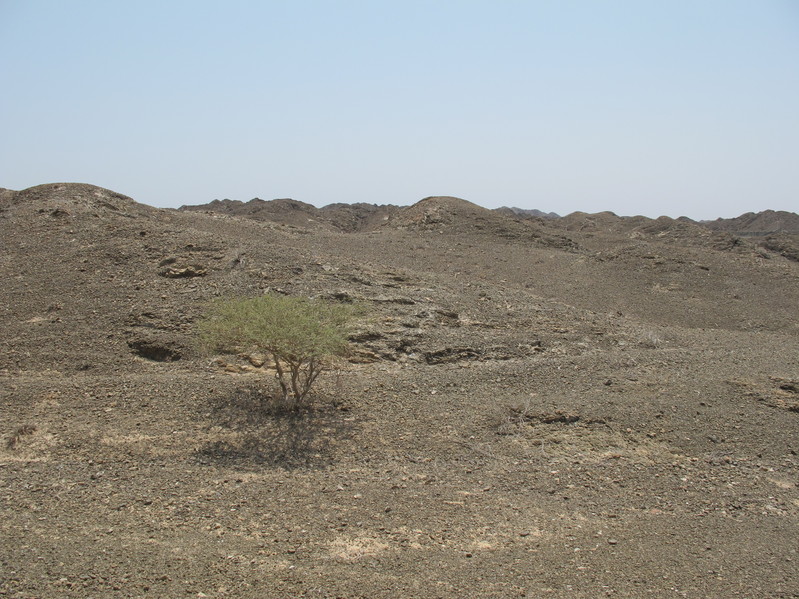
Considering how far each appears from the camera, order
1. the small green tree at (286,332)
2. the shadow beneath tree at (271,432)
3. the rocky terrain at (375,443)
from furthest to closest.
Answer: the small green tree at (286,332), the shadow beneath tree at (271,432), the rocky terrain at (375,443)

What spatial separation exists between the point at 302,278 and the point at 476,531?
8591mm

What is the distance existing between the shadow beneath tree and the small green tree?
0.30 m

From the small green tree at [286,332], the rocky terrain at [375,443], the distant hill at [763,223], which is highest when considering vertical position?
the distant hill at [763,223]

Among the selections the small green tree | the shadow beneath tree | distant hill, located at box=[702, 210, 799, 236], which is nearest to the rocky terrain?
the shadow beneath tree

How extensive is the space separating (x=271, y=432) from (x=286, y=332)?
4.25 feet

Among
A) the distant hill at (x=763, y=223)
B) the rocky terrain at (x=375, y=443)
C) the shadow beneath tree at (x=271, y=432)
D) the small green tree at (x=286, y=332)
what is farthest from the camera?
the distant hill at (x=763, y=223)

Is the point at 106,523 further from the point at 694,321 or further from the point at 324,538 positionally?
the point at 694,321

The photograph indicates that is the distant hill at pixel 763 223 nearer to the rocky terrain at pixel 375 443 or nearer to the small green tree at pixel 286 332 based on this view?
the rocky terrain at pixel 375 443

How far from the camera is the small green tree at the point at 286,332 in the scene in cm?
884

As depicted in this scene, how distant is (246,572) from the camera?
224 inches

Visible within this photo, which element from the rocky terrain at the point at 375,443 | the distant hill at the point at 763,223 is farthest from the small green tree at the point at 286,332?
the distant hill at the point at 763,223

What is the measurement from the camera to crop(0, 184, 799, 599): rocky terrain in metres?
5.92

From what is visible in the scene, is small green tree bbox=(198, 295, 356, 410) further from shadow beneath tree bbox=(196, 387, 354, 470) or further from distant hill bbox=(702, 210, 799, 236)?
distant hill bbox=(702, 210, 799, 236)

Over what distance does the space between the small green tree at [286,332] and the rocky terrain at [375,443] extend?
1.93ft
